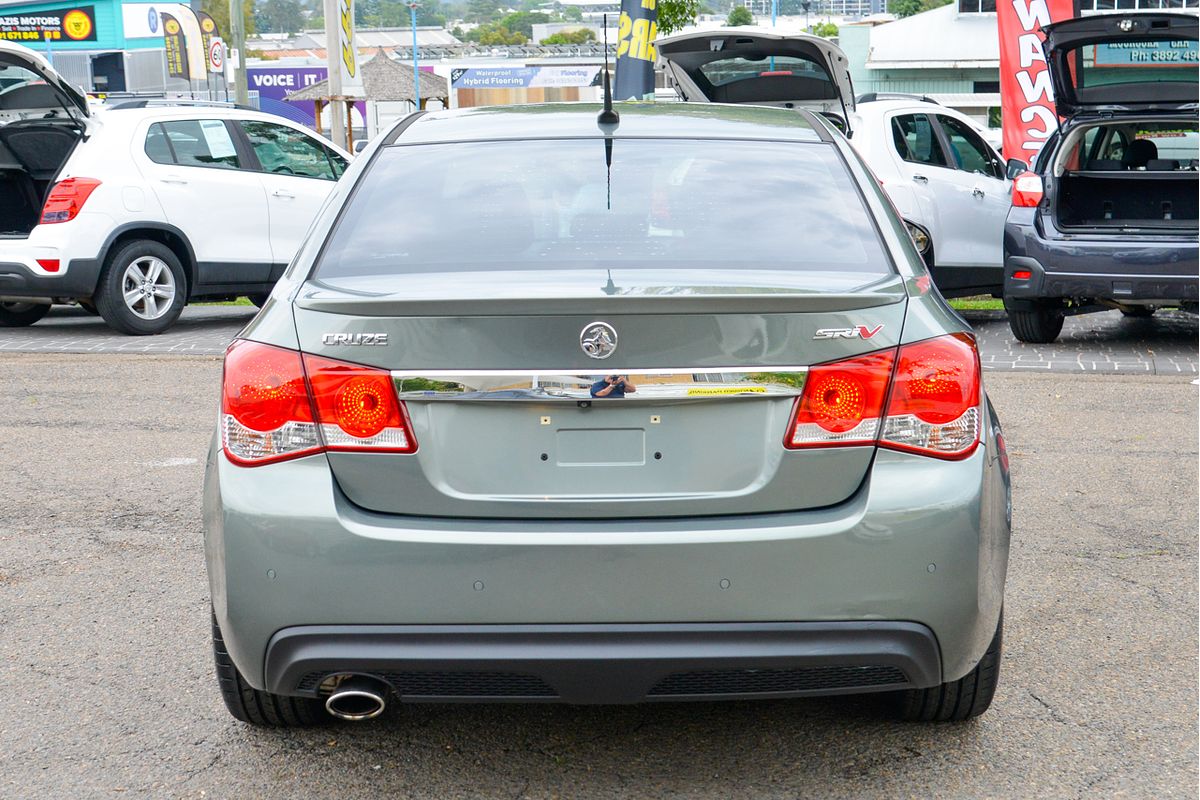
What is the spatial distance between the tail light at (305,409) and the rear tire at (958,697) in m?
1.45

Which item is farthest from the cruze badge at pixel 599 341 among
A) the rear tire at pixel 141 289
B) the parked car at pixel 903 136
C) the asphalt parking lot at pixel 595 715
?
the rear tire at pixel 141 289

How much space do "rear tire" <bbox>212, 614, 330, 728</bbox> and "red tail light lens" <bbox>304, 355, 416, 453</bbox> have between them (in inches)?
26.8

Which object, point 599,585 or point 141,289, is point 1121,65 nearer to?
point 141,289

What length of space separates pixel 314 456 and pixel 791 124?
1.78 meters

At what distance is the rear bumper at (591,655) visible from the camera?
9.73ft

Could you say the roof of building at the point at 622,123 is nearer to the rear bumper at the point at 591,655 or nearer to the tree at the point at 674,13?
the rear bumper at the point at 591,655

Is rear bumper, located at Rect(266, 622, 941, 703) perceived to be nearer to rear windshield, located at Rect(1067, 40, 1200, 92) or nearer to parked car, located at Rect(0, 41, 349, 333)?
rear windshield, located at Rect(1067, 40, 1200, 92)

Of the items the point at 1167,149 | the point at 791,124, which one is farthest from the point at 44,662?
the point at 1167,149

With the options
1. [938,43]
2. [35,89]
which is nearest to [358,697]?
[35,89]

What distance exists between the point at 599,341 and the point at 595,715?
1260 millimetres

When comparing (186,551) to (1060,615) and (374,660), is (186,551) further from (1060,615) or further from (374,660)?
(1060,615)

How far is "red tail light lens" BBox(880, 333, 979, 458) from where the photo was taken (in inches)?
120

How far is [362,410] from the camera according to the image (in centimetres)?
302

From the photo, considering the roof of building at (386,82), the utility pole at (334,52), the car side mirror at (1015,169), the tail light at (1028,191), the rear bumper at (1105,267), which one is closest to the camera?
the rear bumper at (1105,267)
